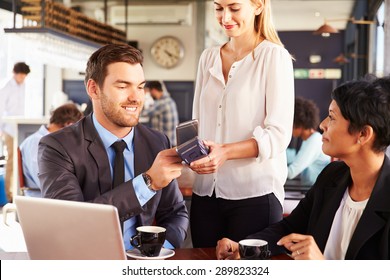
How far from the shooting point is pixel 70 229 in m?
1.39

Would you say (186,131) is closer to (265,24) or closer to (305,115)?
(265,24)

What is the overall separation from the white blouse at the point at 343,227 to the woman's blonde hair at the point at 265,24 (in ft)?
2.10

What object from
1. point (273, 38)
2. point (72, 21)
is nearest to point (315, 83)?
point (72, 21)

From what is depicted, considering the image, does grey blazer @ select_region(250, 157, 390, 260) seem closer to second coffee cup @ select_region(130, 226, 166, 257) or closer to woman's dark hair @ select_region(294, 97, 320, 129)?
second coffee cup @ select_region(130, 226, 166, 257)

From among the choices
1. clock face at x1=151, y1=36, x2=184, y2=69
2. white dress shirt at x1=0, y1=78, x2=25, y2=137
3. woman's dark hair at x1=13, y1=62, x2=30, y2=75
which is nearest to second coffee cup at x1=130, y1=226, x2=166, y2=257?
white dress shirt at x1=0, y1=78, x2=25, y2=137

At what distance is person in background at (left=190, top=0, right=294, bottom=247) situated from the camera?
2.08 m

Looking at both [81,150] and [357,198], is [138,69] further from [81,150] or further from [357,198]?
[357,198]

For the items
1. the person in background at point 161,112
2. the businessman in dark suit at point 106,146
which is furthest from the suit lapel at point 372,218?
the person in background at point 161,112

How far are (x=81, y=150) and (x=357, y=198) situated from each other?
86cm

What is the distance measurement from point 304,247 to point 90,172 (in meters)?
0.74

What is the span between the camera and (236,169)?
84.0 inches

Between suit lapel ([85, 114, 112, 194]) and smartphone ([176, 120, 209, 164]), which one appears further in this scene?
suit lapel ([85, 114, 112, 194])

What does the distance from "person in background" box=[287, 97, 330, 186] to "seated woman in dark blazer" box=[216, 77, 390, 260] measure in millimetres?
2536

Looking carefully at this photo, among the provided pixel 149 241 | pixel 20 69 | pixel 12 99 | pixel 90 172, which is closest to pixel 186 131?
pixel 149 241
